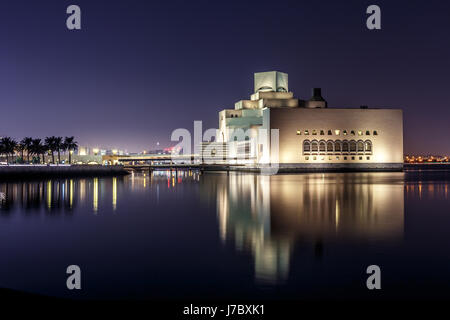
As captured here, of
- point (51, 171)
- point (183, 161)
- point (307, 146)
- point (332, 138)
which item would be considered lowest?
point (51, 171)

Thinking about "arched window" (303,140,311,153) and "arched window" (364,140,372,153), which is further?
"arched window" (364,140,372,153)

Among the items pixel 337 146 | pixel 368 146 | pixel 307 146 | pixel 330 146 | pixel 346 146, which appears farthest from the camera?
pixel 368 146

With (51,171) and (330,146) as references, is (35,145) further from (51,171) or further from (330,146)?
(330,146)

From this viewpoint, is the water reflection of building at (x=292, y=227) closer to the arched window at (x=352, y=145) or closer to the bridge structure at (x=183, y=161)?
the arched window at (x=352, y=145)

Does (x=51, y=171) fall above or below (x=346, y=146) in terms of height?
below

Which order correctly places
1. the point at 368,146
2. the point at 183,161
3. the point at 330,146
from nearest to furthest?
the point at 330,146 → the point at 368,146 → the point at 183,161

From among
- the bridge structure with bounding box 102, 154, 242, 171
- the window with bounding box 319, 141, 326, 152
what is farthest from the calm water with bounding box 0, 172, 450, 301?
the bridge structure with bounding box 102, 154, 242, 171

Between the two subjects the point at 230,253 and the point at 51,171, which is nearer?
the point at 230,253

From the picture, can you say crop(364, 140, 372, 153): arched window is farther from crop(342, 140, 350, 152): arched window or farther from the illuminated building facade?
crop(342, 140, 350, 152): arched window

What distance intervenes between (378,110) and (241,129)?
3175 centimetres

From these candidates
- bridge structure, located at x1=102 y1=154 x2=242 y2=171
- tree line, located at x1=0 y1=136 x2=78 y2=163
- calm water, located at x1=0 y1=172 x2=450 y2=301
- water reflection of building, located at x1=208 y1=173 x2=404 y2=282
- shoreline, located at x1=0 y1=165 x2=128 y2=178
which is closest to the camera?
calm water, located at x1=0 y1=172 x2=450 y2=301

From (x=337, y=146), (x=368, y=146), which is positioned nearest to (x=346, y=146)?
(x=337, y=146)

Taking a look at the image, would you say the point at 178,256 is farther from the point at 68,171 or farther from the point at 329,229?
the point at 68,171
